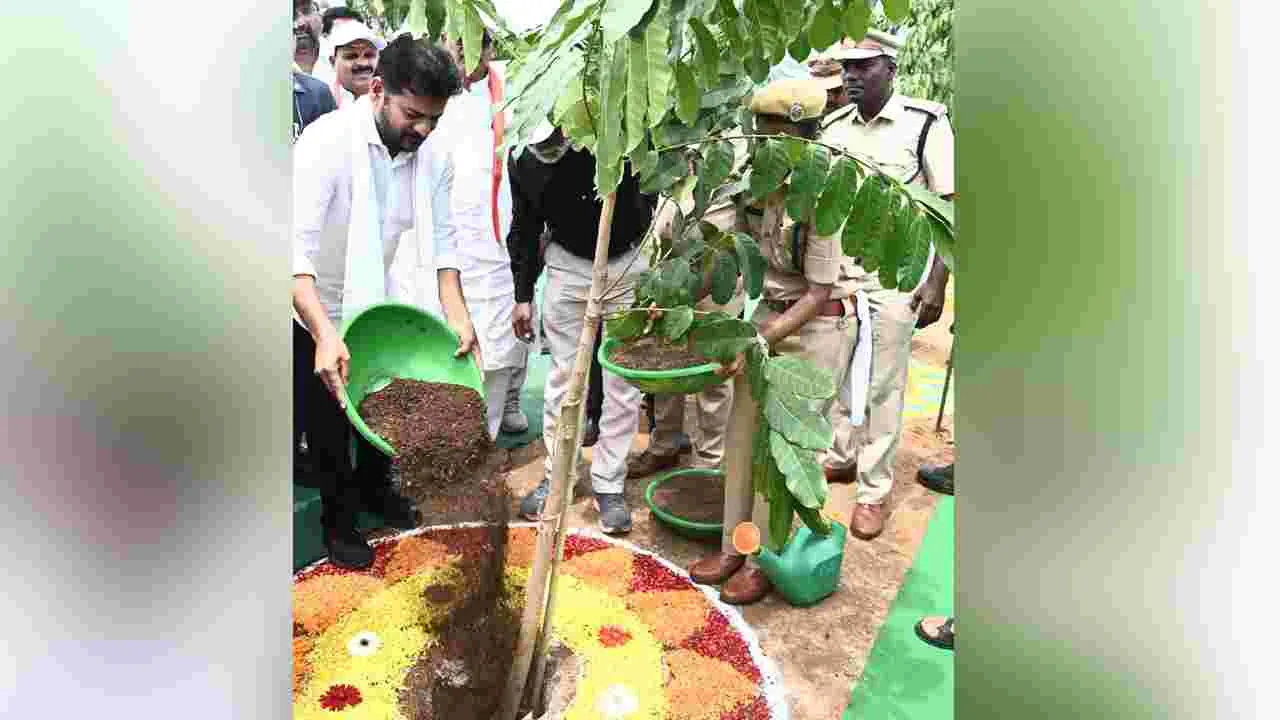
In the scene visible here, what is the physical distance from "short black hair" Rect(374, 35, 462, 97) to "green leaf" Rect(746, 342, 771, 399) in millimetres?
1151

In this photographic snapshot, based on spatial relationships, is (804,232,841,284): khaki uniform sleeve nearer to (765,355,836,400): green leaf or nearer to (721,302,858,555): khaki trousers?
(721,302,858,555): khaki trousers

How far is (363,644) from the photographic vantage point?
227 centimetres

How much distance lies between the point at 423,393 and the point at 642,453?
1308mm

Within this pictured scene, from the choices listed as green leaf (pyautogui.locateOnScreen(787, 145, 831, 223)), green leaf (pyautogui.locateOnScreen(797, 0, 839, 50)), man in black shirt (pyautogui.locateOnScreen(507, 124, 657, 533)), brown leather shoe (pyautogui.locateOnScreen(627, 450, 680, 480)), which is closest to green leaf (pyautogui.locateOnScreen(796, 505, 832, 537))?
green leaf (pyautogui.locateOnScreen(787, 145, 831, 223))

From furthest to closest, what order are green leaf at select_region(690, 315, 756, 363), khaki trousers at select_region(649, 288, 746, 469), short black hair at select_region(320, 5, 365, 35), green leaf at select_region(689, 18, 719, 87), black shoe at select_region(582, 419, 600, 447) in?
black shoe at select_region(582, 419, 600, 447) → khaki trousers at select_region(649, 288, 746, 469) → short black hair at select_region(320, 5, 365, 35) → green leaf at select_region(690, 315, 756, 363) → green leaf at select_region(689, 18, 719, 87)

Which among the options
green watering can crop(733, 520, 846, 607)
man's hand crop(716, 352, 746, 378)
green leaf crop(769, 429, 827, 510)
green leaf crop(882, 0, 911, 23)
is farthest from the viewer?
green watering can crop(733, 520, 846, 607)

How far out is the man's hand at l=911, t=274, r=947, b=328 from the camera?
9.67ft

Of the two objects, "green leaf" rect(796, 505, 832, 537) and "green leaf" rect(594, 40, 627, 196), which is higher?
"green leaf" rect(594, 40, 627, 196)

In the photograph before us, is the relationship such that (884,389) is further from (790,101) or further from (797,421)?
(797,421)

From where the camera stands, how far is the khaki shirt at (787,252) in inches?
99.3

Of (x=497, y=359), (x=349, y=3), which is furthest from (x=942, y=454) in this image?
(x=349, y=3)

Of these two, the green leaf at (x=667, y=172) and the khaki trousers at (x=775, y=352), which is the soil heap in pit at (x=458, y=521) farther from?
the green leaf at (x=667, y=172)
